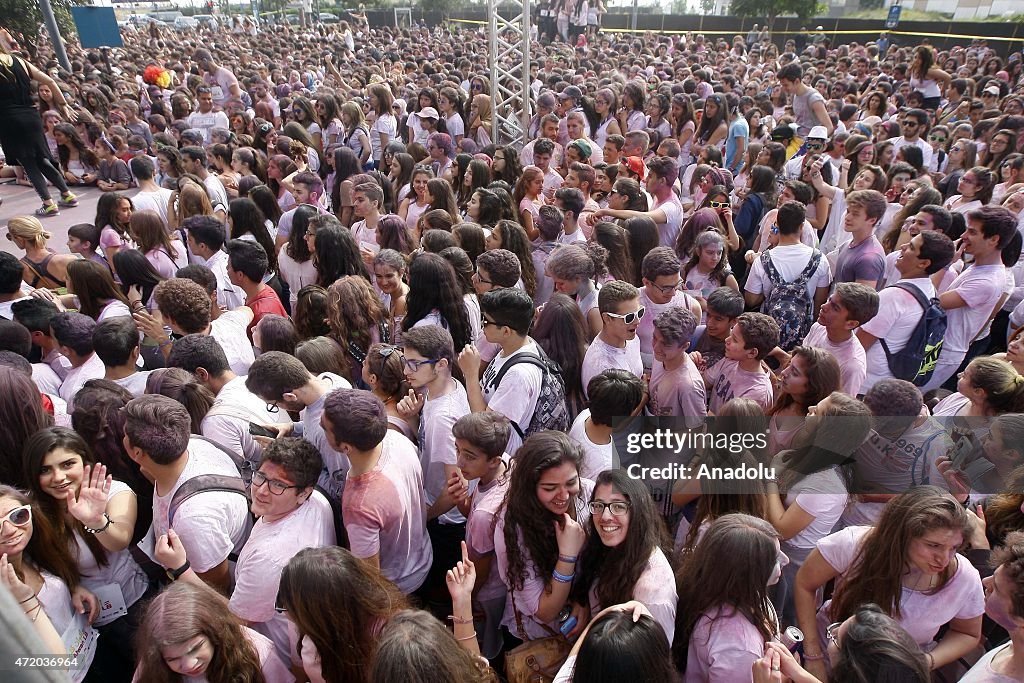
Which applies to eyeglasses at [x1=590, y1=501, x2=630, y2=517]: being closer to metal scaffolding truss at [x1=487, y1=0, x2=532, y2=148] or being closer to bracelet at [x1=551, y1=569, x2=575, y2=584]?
bracelet at [x1=551, y1=569, x2=575, y2=584]

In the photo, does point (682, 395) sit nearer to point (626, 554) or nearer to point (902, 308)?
point (626, 554)

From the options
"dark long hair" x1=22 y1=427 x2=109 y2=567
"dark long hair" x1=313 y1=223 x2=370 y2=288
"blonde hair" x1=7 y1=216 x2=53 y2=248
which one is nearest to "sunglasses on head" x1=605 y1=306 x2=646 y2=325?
"dark long hair" x1=313 y1=223 x2=370 y2=288

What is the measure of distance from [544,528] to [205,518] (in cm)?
134

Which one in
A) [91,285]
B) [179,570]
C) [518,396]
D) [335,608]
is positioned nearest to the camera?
[335,608]

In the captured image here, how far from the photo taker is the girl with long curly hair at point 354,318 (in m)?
3.73

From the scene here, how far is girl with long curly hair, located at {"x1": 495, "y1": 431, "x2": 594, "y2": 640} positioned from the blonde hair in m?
4.71

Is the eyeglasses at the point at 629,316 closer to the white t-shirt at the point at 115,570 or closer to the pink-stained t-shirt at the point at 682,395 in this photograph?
the pink-stained t-shirt at the point at 682,395

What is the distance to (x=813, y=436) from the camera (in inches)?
105

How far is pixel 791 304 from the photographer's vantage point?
4.18 m

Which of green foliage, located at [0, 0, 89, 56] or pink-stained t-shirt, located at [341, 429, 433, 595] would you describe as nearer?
pink-stained t-shirt, located at [341, 429, 433, 595]

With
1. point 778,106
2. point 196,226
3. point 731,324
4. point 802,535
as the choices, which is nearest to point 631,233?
point 731,324

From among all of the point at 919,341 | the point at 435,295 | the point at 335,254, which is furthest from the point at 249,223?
the point at 919,341

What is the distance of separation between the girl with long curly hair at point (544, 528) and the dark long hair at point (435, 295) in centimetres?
158

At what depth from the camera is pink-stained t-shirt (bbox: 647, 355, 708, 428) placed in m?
3.24
